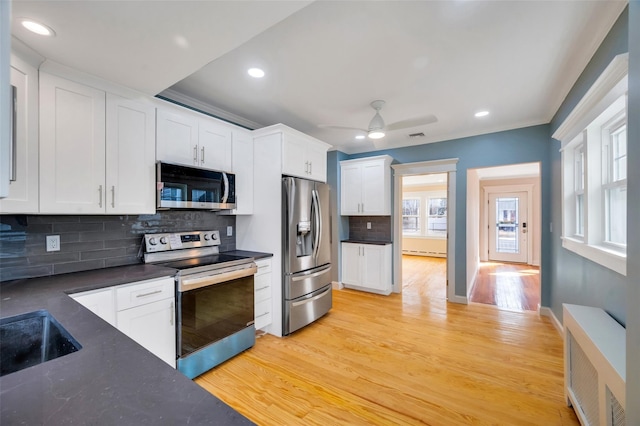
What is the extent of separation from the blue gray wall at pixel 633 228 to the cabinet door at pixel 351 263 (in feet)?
12.5

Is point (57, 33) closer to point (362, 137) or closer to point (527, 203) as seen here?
point (362, 137)

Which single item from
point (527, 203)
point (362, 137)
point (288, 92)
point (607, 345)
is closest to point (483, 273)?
point (527, 203)

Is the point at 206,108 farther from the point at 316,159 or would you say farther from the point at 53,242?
the point at 53,242

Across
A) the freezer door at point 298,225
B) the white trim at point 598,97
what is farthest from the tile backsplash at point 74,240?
the white trim at point 598,97

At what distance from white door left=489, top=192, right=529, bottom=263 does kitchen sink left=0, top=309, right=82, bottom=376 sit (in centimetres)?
878

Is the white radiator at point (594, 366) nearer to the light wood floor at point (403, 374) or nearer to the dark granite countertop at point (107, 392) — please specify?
the light wood floor at point (403, 374)

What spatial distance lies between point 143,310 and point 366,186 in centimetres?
360

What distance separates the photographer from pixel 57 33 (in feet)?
4.91

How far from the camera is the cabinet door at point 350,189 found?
478 cm

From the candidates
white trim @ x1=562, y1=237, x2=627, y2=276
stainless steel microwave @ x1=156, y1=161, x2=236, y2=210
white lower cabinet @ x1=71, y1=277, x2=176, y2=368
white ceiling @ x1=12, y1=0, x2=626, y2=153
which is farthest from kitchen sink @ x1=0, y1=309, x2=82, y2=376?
white trim @ x1=562, y1=237, x2=627, y2=276

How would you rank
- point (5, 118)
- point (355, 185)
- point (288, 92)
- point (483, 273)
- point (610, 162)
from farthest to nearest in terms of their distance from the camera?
point (483, 273), point (355, 185), point (288, 92), point (610, 162), point (5, 118)

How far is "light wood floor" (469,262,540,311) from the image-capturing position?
13.7ft

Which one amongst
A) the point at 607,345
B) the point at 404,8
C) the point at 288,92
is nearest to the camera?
the point at 607,345

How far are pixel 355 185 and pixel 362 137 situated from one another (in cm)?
89
